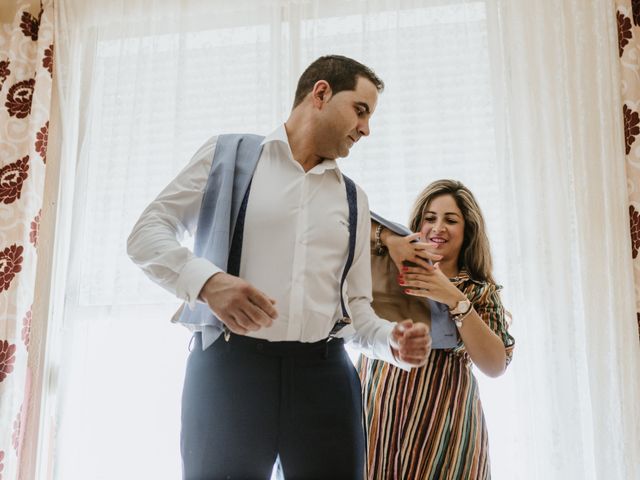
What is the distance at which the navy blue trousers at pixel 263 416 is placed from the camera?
1.20 meters

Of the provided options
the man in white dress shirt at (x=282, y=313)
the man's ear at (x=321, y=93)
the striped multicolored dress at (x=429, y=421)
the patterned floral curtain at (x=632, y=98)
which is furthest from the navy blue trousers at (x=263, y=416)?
the patterned floral curtain at (x=632, y=98)

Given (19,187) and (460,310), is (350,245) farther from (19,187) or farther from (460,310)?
(19,187)

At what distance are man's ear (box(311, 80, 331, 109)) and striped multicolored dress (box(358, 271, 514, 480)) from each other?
68 centimetres

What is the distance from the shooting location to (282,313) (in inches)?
50.3

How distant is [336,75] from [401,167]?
69 cm

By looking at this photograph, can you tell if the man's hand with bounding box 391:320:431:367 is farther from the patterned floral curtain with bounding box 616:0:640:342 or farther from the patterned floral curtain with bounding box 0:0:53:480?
the patterned floral curtain with bounding box 0:0:53:480

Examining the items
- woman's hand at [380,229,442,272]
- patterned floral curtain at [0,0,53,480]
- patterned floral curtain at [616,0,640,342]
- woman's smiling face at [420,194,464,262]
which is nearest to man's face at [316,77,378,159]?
woman's hand at [380,229,442,272]

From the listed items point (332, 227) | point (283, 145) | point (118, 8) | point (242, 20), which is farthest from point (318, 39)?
point (332, 227)

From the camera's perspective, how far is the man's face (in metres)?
1.45

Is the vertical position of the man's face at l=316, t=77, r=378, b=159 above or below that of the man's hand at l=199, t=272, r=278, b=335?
above

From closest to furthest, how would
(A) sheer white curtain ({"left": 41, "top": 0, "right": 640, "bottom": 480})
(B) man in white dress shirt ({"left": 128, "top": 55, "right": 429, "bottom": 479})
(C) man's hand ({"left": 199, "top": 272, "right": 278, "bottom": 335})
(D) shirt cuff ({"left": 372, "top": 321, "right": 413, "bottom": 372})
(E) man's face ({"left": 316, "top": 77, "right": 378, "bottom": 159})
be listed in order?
1. (C) man's hand ({"left": 199, "top": 272, "right": 278, "bottom": 335})
2. (B) man in white dress shirt ({"left": 128, "top": 55, "right": 429, "bottom": 479})
3. (D) shirt cuff ({"left": 372, "top": 321, "right": 413, "bottom": 372})
4. (E) man's face ({"left": 316, "top": 77, "right": 378, "bottom": 159})
5. (A) sheer white curtain ({"left": 41, "top": 0, "right": 640, "bottom": 480})

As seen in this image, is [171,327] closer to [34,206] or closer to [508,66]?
[34,206]

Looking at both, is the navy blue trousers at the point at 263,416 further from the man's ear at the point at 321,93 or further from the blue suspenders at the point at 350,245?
the man's ear at the point at 321,93

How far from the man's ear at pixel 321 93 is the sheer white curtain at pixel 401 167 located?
68cm
